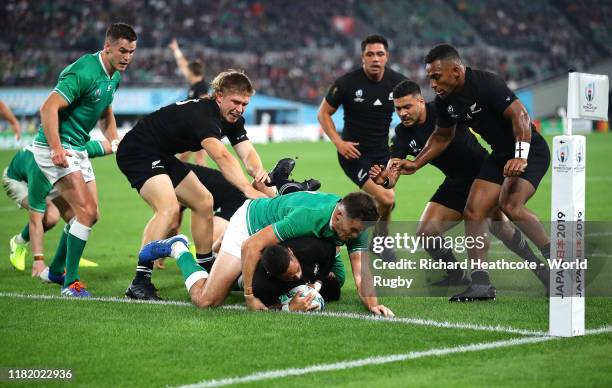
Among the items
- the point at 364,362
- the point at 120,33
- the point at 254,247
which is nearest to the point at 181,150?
the point at 120,33

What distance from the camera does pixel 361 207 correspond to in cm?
704

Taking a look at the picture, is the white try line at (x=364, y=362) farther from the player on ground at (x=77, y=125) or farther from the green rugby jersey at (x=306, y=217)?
the player on ground at (x=77, y=125)

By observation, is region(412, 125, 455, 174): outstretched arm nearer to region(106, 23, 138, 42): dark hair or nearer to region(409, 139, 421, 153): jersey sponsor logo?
region(409, 139, 421, 153): jersey sponsor logo

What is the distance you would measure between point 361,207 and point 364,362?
1430mm

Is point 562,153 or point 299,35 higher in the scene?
point 299,35

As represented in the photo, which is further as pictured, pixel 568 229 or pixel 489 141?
pixel 489 141

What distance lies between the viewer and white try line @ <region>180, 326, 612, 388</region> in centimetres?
556

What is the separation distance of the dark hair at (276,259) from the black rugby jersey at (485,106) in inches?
87.7

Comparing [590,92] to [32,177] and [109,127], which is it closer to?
[109,127]

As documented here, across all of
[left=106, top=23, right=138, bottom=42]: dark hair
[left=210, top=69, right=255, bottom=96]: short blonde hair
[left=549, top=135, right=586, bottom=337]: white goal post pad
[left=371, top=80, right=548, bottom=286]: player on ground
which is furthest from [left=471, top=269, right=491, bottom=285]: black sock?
[left=106, top=23, right=138, bottom=42]: dark hair

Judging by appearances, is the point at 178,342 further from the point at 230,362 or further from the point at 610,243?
the point at 610,243

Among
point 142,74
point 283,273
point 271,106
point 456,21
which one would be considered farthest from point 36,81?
point 283,273

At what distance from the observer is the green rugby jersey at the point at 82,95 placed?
893 cm

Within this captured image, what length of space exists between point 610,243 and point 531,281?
111 inches
